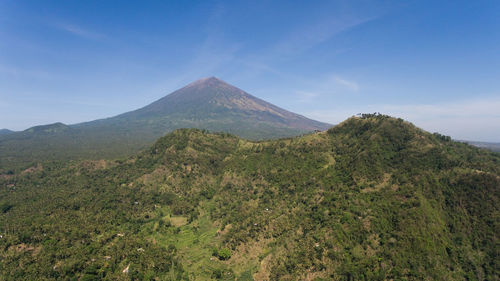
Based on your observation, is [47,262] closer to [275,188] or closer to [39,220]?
[39,220]

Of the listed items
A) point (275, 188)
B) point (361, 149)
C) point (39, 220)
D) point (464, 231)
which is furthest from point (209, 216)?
point (464, 231)

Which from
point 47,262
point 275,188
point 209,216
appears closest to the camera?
point 47,262

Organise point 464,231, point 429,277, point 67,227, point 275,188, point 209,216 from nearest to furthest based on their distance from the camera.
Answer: point 429,277 → point 464,231 → point 67,227 → point 209,216 → point 275,188

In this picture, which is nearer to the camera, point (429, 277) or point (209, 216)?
point (429, 277)

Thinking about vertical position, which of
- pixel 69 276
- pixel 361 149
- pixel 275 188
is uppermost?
pixel 361 149

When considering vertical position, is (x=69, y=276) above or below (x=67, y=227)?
below

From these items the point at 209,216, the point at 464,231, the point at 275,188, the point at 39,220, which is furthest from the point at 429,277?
the point at 39,220
